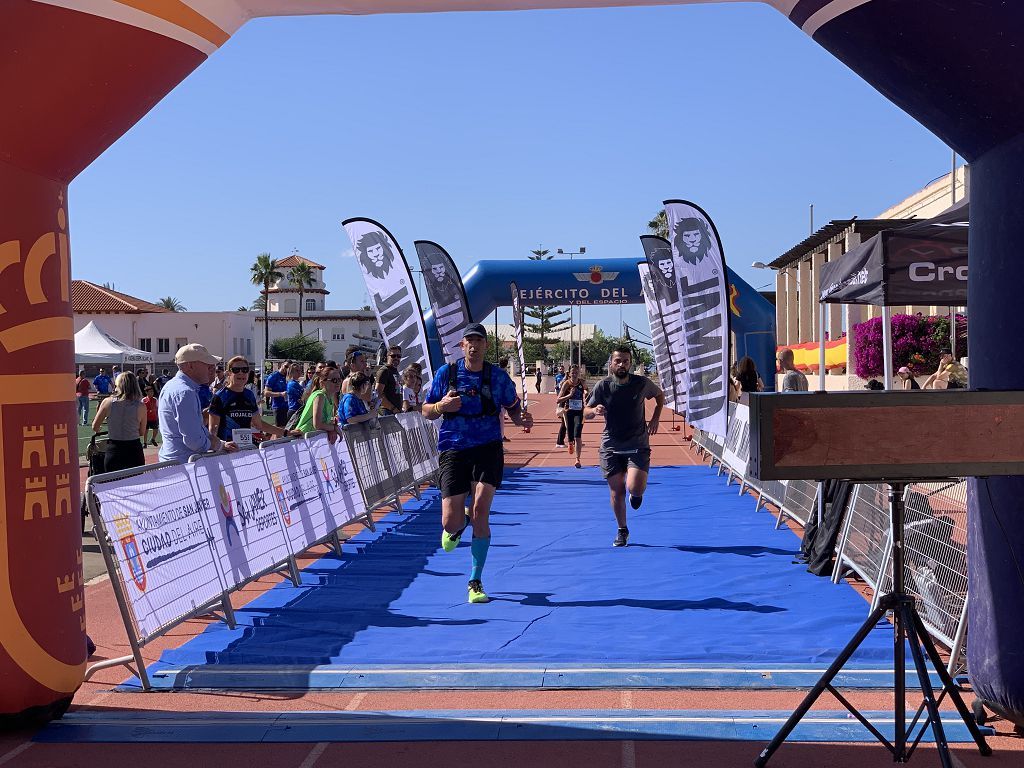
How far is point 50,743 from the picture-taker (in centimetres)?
468

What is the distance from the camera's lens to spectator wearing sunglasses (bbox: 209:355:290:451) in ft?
31.7

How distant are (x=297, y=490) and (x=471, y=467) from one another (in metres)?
2.00

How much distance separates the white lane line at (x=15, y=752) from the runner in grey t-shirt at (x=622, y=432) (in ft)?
19.9

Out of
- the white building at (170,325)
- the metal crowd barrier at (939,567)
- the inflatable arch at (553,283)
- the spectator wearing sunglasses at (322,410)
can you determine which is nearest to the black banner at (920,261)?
the metal crowd barrier at (939,567)

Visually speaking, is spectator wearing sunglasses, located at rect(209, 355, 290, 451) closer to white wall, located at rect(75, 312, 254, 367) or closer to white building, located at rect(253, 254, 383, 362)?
white wall, located at rect(75, 312, 254, 367)

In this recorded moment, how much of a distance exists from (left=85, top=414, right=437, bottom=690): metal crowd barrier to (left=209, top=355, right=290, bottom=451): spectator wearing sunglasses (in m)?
0.59

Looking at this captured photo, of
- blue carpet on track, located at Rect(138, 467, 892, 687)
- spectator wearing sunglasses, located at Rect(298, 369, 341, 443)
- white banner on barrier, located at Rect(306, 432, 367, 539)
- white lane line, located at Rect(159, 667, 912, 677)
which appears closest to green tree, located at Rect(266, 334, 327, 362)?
spectator wearing sunglasses, located at Rect(298, 369, 341, 443)

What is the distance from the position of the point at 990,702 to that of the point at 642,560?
4.63 m

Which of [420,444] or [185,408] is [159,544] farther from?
[420,444]

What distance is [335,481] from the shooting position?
10305 millimetres

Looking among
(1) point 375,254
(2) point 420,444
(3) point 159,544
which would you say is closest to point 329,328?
(1) point 375,254

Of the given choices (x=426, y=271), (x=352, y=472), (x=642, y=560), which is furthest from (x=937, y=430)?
(x=426, y=271)

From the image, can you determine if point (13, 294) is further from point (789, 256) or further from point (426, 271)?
point (789, 256)

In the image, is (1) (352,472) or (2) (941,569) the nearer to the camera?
(2) (941,569)
